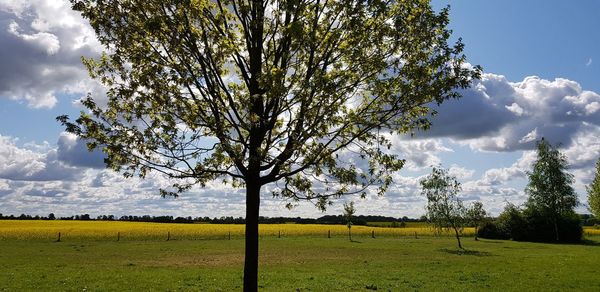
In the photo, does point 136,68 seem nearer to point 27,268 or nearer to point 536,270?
point 27,268

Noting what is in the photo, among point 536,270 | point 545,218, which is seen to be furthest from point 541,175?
point 536,270

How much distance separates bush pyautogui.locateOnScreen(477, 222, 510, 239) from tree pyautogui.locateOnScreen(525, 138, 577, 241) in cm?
565

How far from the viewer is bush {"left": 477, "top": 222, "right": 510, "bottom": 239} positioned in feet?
271

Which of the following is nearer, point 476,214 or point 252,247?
point 252,247

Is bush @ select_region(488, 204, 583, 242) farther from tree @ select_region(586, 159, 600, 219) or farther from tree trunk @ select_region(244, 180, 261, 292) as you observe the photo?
tree trunk @ select_region(244, 180, 261, 292)

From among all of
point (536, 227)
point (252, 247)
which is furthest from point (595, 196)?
point (252, 247)

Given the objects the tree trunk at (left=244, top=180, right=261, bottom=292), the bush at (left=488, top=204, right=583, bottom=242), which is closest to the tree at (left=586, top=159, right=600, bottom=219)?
the bush at (left=488, top=204, right=583, bottom=242)

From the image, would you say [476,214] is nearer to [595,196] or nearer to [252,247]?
[595,196]

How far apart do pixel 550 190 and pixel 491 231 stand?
12879 mm

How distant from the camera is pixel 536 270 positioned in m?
29.0

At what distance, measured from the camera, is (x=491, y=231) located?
3319 inches

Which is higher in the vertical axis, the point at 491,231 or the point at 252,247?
the point at 252,247

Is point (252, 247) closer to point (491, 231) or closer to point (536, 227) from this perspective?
point (536, 227)

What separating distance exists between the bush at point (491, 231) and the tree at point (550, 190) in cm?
565
